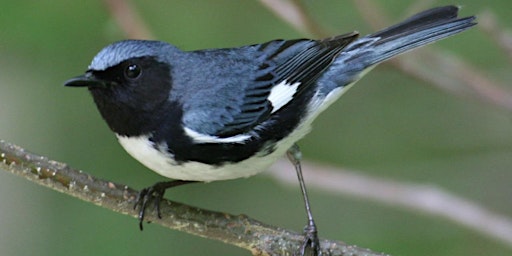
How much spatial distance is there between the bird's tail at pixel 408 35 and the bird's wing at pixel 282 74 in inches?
7.1

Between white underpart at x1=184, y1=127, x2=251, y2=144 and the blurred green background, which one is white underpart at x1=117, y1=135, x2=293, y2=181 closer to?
white underpart at x1=184, y1=127, x2=251, y2=144

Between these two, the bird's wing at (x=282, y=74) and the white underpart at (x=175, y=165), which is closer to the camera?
the white underpart at (x=175, y=165)

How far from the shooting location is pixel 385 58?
3.69 m

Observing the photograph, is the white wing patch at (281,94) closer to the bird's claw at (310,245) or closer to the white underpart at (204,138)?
the white underpart at (204,138)

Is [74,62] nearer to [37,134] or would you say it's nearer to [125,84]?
[37,134]

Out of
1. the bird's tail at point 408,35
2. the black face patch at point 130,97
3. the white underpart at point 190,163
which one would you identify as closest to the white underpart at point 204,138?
the white underpart at point 190,163

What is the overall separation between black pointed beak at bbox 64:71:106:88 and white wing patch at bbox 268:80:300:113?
655 millimetres

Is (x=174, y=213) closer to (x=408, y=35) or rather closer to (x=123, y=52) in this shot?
(x=123, y=52)

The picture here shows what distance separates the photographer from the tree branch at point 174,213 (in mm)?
3037

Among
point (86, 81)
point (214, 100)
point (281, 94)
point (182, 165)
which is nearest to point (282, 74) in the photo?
point (281, 94)

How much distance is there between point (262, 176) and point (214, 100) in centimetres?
182

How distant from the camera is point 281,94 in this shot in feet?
11.3

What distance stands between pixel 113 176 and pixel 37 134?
56cm

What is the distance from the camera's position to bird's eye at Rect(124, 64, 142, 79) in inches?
125
